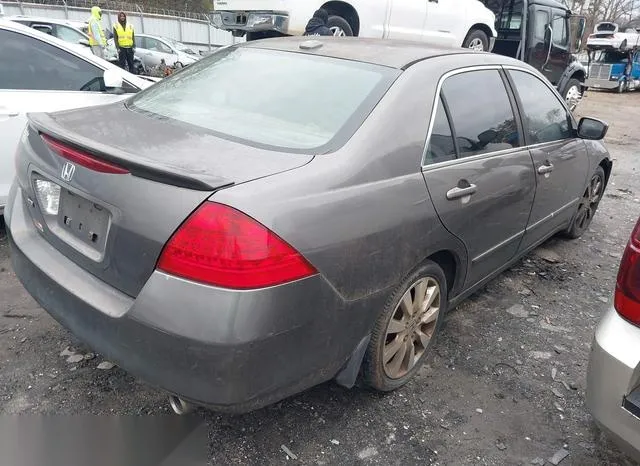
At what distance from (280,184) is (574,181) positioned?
3.08 metres

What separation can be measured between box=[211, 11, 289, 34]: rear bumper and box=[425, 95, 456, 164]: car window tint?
237 inches

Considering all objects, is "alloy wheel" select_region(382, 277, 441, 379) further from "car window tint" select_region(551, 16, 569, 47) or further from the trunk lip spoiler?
"car window tint" select_region(551, 16, 569, 47)

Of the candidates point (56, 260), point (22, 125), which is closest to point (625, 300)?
point (56, 260)

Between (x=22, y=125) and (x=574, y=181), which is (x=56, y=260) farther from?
(x=574, y=181)

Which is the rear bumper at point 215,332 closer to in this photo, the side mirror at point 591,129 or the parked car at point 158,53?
the side mirror at point 591,129

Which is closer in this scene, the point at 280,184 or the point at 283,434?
the point at 280,184

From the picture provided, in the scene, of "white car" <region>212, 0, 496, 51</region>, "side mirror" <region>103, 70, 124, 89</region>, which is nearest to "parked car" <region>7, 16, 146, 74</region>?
"white car" <region>212, 0, 496, 51</region>

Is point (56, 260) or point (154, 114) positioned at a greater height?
point (154, 114)

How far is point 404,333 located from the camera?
98.7 inches

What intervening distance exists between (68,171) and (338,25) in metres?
6.89

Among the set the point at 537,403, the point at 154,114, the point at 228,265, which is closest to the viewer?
the point at 228,265

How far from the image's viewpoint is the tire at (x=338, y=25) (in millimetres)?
8023

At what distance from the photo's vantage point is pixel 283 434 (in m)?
2.29

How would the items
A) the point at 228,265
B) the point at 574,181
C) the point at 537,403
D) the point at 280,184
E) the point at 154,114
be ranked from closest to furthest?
the point at 228,265
the point at 280,184
the point at 154,114
the point at 537,403
the point at 574,181
